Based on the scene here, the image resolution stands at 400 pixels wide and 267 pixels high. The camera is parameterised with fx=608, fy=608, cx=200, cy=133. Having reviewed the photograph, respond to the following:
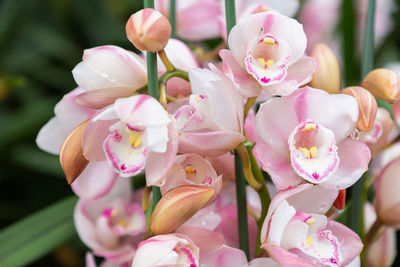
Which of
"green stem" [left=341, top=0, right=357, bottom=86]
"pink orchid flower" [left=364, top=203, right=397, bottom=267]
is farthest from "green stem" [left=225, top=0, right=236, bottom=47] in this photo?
"green stem" [left=341, top=0, right=357, bottom=86]

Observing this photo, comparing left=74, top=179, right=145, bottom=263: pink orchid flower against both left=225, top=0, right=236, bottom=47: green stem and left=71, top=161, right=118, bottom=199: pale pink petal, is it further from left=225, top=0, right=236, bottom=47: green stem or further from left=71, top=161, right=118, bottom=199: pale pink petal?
left=225, top=0, right=236, bottom=47: green stem

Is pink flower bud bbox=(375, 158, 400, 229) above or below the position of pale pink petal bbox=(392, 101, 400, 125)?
below

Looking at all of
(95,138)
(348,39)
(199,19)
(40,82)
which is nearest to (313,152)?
(95,138)

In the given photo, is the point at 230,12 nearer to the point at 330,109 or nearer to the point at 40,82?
the point at 330,109

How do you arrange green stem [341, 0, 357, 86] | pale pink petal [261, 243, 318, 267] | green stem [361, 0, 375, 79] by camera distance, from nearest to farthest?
pale pink petal [261, 243, 318, 267] < green stem [361, 0, 375, 79] < green stem [341, 0, 357, 86]

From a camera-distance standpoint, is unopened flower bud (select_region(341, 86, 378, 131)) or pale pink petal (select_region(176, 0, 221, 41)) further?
pale pink petal (select_region(176, 0, 221, 41))

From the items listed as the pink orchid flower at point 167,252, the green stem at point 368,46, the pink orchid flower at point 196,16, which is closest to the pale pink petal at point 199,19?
the pink orchid flower at point 196,16

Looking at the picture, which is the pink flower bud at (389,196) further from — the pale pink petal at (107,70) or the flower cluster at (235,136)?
the pale pink petal at (107,70)
